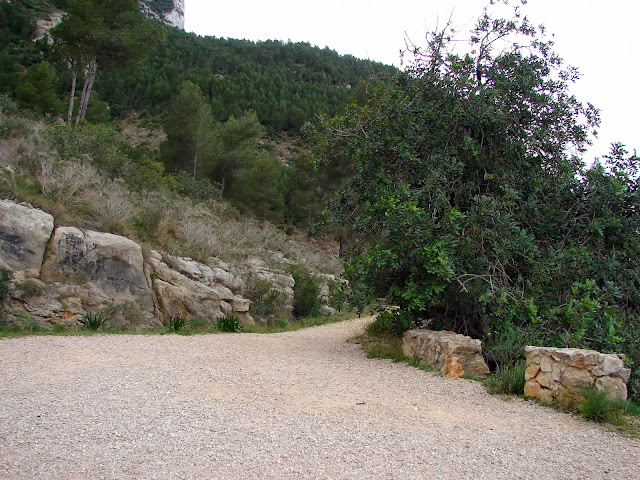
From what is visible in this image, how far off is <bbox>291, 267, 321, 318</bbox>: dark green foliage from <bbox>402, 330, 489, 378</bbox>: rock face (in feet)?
23.0

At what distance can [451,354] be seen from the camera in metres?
6.91

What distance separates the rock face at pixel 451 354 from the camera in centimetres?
680

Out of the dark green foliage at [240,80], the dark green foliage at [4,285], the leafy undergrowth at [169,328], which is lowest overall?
the leafy undergrowth at [169,328]

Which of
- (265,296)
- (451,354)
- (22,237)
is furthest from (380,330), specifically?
(22,237)

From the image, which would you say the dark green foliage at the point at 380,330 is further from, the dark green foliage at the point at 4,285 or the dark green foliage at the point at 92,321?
the dark green foliage at the point at 4,285

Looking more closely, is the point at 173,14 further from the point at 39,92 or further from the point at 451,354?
the point at 451,354

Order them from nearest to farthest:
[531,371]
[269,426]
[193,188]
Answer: [269,426], [531,371], [193,188]

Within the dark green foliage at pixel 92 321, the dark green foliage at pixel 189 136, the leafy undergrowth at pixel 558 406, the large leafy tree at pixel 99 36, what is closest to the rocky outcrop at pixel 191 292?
the dark green foliage at pixel 92 321

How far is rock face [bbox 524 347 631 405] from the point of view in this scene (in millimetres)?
5211

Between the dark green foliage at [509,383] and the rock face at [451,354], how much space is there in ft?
1.55

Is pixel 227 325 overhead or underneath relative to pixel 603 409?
underneath

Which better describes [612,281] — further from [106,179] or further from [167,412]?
[106,179]

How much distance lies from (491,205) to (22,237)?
859 centimetres

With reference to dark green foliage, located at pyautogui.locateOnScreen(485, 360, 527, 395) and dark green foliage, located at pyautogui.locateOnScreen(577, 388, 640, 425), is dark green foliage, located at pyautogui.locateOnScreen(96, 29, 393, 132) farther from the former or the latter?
dark green foliage, located at pyautogui.locateOnScreen(577, 388, 640, 425)
